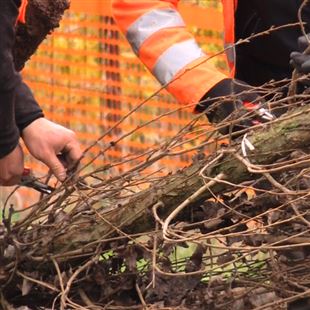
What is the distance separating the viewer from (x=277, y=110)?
10.1 ft

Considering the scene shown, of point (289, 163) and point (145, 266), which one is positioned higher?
point (289, 163)

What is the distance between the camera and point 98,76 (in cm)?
891

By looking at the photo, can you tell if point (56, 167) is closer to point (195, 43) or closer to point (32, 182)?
point (32, 182)

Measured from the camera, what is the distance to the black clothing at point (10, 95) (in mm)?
2697

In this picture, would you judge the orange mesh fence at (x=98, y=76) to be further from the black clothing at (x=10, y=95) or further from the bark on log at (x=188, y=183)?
the bark on log at (x=188, y=183)

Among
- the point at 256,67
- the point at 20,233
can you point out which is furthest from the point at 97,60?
the point at 20,233

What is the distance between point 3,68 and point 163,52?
2.86ft

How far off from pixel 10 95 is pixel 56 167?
35 cm

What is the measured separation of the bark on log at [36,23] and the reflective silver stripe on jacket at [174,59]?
41 centimetres

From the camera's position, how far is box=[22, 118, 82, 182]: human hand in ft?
10.1

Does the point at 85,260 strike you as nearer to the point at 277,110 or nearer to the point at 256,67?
the point at 277,110

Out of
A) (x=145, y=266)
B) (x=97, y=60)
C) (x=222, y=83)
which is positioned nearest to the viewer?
(x=145, y=266)

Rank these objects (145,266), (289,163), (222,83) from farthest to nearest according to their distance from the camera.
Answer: (222,83)
(145,266)
(289,163)

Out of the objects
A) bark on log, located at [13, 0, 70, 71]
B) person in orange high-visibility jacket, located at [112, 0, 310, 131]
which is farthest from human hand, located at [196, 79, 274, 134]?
bark on log, located at [13, 0, 70, 71]
